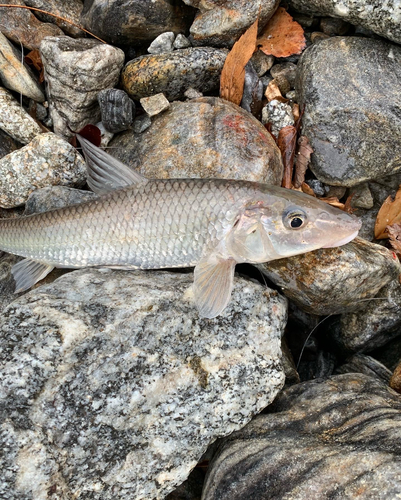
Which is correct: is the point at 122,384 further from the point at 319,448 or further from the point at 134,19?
the point at 134,19

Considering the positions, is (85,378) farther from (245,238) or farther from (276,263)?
(276,263)

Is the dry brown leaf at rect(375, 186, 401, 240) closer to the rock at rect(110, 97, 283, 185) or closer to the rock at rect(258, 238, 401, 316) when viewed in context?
the rock at rect(258, 238, 401, 316)

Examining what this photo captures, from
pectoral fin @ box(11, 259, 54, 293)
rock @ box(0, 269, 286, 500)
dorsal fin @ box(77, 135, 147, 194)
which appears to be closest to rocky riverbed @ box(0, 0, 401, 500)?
rock @ box(0, 269, 286, 500)

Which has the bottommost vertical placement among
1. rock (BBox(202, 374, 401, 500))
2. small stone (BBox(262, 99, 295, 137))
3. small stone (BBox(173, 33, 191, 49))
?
rock (BBox(202, 374, 401, 500))

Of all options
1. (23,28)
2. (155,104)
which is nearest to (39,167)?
(155,104)

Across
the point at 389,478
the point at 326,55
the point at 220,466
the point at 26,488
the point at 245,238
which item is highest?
the point at 326,55

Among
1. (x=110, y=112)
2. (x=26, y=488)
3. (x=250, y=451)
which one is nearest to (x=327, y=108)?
(x=110, y=112)
